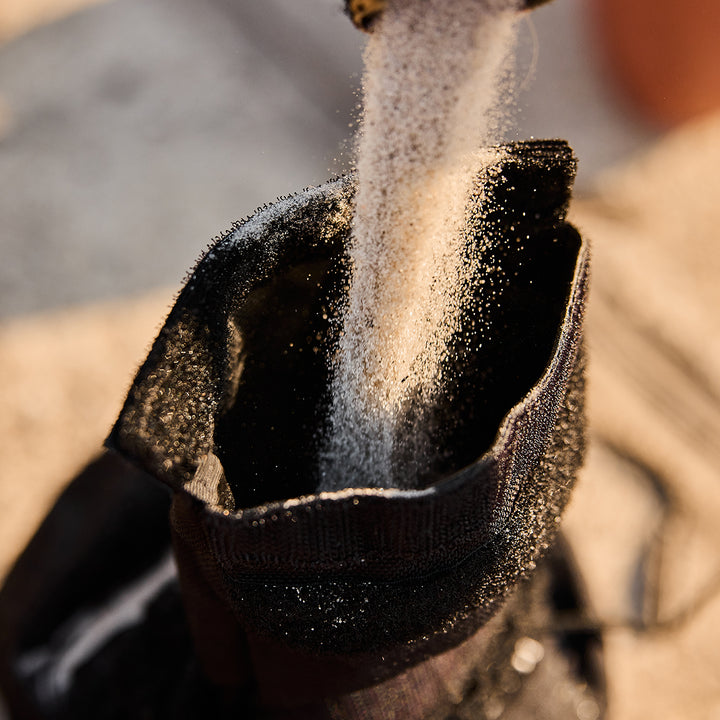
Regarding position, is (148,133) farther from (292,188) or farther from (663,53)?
(663,53)

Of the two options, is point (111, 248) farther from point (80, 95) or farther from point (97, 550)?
point (97, 550)

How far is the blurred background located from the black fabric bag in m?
0.45

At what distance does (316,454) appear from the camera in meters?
0.44

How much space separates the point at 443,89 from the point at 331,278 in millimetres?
153

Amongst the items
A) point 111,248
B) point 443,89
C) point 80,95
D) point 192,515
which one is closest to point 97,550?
point 192,515

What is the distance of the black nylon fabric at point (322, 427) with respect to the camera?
28 centimetres

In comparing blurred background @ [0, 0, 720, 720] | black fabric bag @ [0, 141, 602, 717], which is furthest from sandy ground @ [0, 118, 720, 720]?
black fabric bag @ [0, 141, 602, 717]

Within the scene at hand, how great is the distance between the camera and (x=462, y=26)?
24 cm


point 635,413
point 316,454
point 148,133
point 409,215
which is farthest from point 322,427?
point 148,133

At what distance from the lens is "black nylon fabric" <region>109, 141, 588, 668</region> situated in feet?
0.90

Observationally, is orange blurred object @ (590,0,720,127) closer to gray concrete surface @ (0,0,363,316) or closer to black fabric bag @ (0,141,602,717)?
gray concrete surface @ (0,0,363,316)

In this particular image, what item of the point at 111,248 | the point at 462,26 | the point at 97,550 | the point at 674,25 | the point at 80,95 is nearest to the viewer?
the point at 462,26

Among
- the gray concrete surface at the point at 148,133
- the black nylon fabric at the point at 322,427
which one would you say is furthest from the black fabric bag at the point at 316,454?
the gray concrete surface at the point at 148,133

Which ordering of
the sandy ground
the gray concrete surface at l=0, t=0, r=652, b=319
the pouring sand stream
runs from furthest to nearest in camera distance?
1. the gray concrete surface at l=0, t=0, r=652, b=319
2. the sandy ground
3. the pouring sand stream
